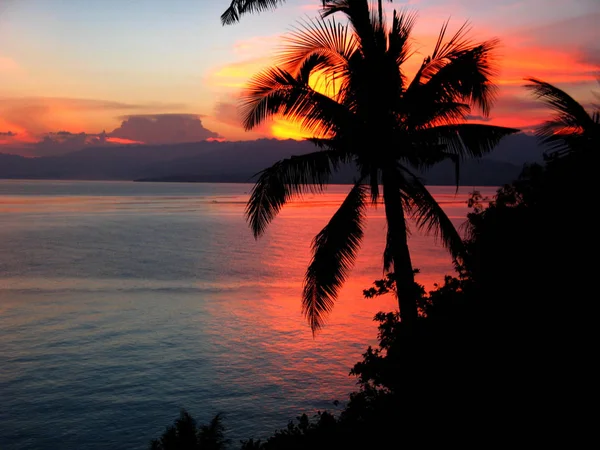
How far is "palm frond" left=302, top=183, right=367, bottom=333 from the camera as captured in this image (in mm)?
11750

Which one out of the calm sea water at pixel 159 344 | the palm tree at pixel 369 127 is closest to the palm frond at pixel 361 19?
the palm tree at pixel 369 127

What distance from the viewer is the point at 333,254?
38.6ft

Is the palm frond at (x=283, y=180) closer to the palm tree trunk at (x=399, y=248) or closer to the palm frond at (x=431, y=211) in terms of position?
the palm tree trunk at (x=399, y=248)

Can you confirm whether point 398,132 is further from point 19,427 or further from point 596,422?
point 19,427

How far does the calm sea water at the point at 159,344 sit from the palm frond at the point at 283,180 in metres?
14.1

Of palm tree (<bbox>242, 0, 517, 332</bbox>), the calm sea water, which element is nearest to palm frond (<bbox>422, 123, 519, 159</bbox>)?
palm tree (<bbox>242, 0, 517, 332</bbox>)

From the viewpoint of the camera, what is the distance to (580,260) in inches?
344

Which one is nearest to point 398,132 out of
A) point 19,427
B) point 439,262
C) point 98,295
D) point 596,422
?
point 596,422

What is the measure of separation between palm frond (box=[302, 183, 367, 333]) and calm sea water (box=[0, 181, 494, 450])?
1316 cm

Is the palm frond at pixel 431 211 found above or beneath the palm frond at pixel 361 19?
beneath

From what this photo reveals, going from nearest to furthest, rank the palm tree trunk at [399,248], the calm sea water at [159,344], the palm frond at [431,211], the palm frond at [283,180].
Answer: the palm tree trunk at [399,248], the palm frond at [283,180], the palm frond at [431,211], the calm sea water at [159,344]

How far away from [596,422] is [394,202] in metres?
6.00

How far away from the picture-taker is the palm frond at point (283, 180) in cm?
1191

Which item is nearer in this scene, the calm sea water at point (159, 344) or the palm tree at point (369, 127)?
the palm tree at point (369, 127)
